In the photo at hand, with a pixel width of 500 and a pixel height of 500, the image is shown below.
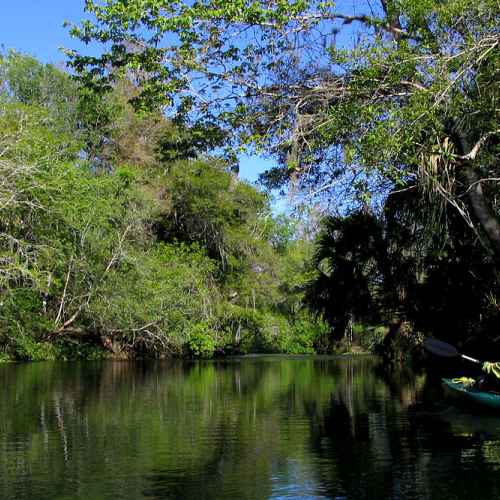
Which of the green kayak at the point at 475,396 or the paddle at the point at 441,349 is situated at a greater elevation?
the paddle at the point at 441,349

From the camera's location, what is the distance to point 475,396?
13.4 metres

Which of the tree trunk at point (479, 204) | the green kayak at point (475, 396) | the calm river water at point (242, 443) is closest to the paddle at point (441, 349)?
the green kayak at point (475, 396)

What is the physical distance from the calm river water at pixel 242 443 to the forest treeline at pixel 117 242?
654cm

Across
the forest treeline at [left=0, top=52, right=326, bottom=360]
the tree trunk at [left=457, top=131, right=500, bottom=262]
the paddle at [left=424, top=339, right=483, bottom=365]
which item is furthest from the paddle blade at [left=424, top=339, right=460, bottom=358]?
the forest treeline at [left=0, top=52, right=326, bottom=360]

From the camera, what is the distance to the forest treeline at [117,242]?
26125 millimetres

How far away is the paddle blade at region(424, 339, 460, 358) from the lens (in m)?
14.1

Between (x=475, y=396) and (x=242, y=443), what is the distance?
15.2 ft

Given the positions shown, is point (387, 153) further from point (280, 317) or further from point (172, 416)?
point (280, 317)

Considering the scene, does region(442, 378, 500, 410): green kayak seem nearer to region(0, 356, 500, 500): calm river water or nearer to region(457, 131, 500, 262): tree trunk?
region(0, 356, 500, 500): calm river water

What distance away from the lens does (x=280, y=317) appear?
46.9 metres

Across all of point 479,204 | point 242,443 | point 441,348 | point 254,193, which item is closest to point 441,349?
point 441,348

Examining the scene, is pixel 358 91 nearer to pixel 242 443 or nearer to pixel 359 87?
pixel 359 87

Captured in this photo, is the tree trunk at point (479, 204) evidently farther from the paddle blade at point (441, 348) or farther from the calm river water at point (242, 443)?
the calm river water at point (242, 443)

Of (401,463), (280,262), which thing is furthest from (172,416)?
(280,262)
